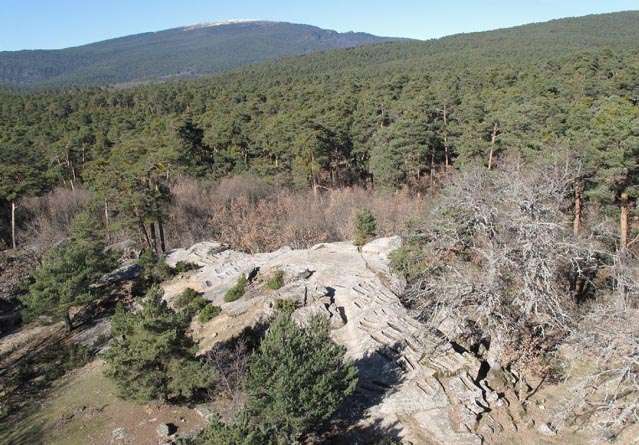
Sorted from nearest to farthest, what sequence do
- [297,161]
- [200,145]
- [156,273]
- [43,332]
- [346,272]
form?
[346,272] < [43,332] < [156,273] < [297,161] < [200,145]

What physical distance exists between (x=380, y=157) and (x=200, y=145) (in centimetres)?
2073

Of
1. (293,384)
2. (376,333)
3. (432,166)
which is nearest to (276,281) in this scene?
(376,333)

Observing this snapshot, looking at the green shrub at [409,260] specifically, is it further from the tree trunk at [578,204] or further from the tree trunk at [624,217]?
the tree trunk at [624,217]

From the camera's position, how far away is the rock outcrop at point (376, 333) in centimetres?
1410

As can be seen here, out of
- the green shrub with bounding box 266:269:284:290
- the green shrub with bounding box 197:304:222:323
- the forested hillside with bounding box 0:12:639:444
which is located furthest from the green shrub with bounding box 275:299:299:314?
the green shrub with bounding box 197:304:222:323

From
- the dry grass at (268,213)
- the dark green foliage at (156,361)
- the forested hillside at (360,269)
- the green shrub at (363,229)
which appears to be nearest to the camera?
the forested hillside at (360,269)

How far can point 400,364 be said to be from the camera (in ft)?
52.5

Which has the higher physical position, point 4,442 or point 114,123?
point 114,123

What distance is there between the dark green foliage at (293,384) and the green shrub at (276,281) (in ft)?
23.6

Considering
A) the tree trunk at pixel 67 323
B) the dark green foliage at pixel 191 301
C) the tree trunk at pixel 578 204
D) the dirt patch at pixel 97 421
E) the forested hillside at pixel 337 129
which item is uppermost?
the forested hillside at pixel 337 129

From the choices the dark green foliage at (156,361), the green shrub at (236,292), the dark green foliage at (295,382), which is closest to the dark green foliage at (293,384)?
the dark green foliage at (295,382)

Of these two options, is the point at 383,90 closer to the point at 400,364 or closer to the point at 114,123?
the point at 114,123

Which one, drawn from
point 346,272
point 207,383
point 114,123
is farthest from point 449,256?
point 114,123

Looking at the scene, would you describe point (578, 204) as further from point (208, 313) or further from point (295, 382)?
point (208, 313)
